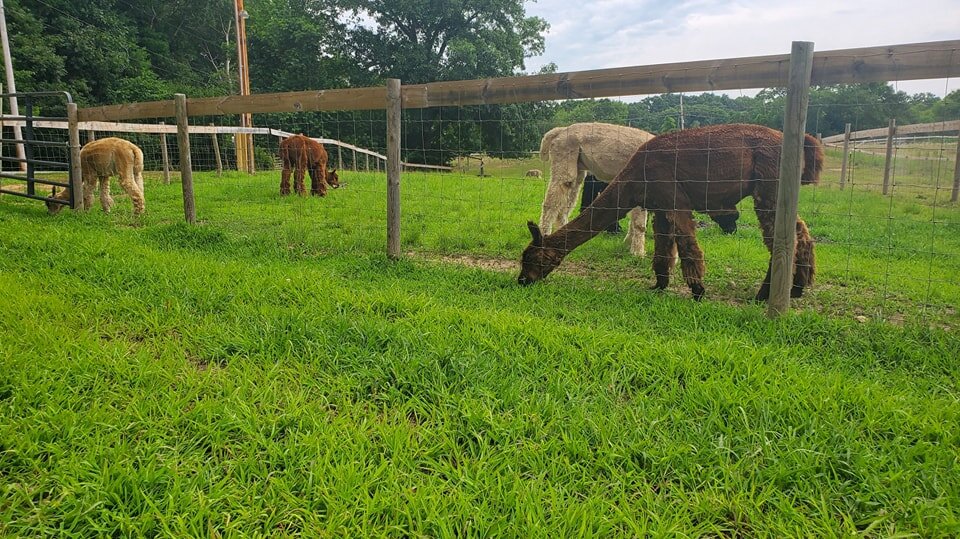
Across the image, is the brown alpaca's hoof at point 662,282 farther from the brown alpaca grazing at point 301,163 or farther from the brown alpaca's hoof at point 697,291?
the brown alpaca grazing at point 301,163

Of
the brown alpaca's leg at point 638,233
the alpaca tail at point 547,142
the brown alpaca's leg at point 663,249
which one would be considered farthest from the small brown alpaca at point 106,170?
the brown alpaca's leg at point 663,249

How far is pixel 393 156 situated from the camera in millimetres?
5910

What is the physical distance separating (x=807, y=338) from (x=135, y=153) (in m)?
10.4

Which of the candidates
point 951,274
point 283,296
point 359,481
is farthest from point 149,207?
point 951,274

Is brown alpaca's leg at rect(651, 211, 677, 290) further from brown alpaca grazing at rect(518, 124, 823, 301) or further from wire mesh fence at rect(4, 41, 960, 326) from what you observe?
wire mesh fence at rect(4, 41, 960, 326)

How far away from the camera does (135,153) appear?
31.3 feet

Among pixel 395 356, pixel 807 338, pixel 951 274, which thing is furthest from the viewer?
pixel 951 274

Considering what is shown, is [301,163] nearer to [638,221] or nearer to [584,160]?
[584,160]

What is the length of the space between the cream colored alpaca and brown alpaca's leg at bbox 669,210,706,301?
173 cm

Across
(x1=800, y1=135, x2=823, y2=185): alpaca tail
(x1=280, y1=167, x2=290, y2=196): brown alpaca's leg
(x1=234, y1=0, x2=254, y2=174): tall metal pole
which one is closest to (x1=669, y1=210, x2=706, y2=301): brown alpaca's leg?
(x1=800, y1=135, x2=823, y2=185): alpaca tail

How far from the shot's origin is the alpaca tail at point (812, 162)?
463 cm

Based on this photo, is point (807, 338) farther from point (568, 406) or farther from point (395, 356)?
point (395, 356)

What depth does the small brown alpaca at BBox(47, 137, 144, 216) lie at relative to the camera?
9141 mm

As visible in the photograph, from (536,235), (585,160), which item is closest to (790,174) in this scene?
(536,235)
